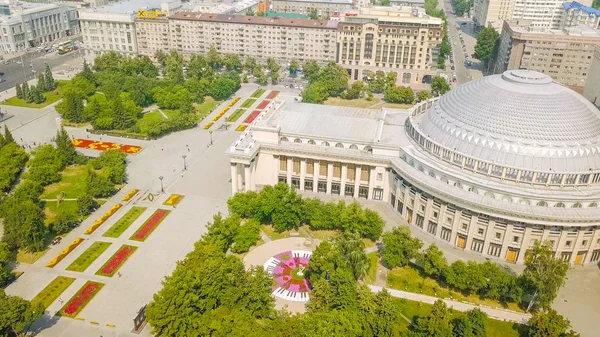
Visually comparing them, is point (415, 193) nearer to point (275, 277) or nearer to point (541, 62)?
point (275, 277)

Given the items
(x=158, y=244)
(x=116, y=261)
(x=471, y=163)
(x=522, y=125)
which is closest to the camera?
(x=116, y=261)

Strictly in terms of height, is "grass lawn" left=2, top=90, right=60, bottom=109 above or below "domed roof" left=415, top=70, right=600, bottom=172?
below

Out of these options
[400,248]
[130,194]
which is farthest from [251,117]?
[400,248]

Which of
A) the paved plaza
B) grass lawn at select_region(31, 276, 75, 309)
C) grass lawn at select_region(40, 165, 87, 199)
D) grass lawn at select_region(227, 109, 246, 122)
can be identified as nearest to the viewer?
the paved plaza

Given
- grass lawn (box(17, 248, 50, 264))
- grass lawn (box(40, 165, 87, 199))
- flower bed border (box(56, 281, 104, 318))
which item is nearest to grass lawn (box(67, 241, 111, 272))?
flower bed border (box(56, 281, 104, 318))

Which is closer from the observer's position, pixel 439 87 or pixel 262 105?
pixel 262 105

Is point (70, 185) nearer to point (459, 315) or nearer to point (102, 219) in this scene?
point (102, 219)

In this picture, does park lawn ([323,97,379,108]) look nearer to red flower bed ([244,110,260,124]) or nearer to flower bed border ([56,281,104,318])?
red flower bed ([244,110,260,124])

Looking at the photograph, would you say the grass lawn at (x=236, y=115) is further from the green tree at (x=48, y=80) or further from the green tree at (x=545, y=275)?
the green tree at (x=545, y=275)
